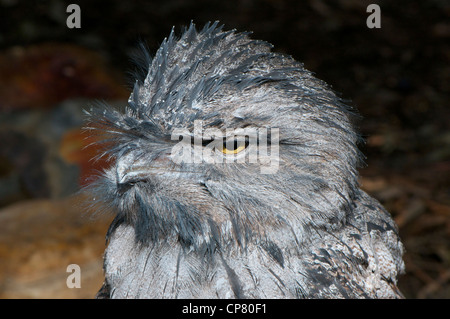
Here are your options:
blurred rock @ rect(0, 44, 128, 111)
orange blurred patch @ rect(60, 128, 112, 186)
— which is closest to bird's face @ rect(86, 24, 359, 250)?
orange blurred patch @ rect(60, 128, 112, 186)

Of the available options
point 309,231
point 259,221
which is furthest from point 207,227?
point 309,231

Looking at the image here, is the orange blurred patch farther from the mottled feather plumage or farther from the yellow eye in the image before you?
the yellow eye

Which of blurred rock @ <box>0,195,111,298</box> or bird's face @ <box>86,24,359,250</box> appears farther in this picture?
blurred rock @ <box>0,195,111,298</box>

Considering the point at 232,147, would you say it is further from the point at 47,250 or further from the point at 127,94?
the point at 127,94

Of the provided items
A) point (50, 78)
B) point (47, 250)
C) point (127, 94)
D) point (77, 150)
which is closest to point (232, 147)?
point (47, 250)

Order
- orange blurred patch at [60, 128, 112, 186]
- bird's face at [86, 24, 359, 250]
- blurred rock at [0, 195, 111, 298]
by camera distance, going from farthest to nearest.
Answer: orange blurred patch at [60, 128, 112, 186], blurred rock at [0, 195, 111, 298], bird's face at [86, 24, 359, 250]

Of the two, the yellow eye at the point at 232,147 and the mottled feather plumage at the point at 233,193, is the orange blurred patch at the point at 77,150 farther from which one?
the yellow eye at the point at 232,147
